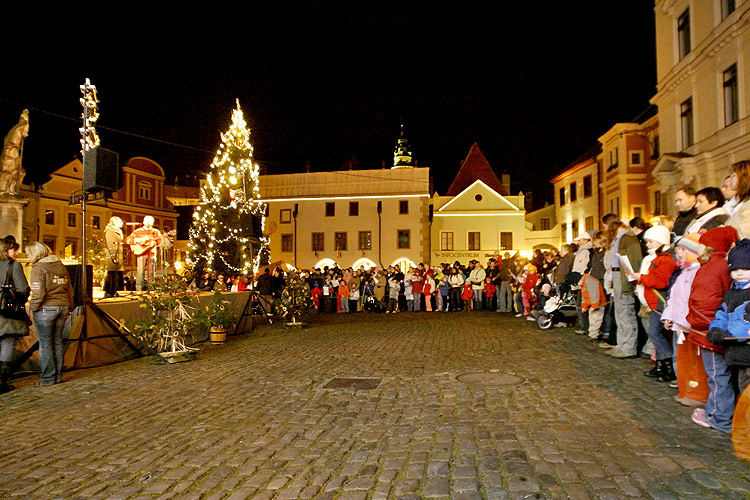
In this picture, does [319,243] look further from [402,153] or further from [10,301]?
[402,153]

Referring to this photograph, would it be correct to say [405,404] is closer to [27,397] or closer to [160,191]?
[27,397]

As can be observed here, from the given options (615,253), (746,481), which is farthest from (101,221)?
(746,481)

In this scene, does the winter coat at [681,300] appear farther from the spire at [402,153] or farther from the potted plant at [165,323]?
the spire at [402,153]

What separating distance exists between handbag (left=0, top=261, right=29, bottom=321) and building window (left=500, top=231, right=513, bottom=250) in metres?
43.9

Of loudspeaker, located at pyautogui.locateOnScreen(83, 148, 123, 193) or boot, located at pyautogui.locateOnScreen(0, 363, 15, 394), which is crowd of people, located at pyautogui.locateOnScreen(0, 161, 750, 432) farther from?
loudspeaker, located at pyautogui.locateOnScreen(83, 148, 123, 193)

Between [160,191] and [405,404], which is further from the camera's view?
[160,191]

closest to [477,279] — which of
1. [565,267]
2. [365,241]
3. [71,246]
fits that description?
[565,267]

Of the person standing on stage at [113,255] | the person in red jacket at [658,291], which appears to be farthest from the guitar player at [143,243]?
the person in red jacket at [658,291]

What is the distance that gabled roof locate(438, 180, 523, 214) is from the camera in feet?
161

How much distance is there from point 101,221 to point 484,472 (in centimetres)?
5040

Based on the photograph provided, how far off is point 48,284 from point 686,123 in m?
23.4

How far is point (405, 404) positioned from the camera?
6250 mm

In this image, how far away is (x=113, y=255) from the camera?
44.8 feet

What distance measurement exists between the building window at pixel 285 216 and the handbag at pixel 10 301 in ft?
136
